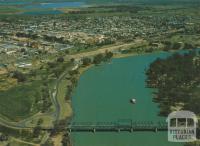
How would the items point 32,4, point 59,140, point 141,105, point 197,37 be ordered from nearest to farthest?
point 59,140 < point 141,105 < point 197,37 < point 32,4

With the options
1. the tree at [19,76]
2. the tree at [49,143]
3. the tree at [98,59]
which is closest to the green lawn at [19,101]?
the tree at [19,76]

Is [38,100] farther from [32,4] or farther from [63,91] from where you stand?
[32,4]

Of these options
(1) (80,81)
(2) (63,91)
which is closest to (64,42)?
(1) (80,81)

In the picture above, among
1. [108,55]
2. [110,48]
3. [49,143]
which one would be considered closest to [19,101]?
[49,143]

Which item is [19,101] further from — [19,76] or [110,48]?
[110,48]

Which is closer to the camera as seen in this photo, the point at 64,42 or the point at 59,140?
the point at 59,140

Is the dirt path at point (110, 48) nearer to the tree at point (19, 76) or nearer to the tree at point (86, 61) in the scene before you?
the tree at point (86, 61)
